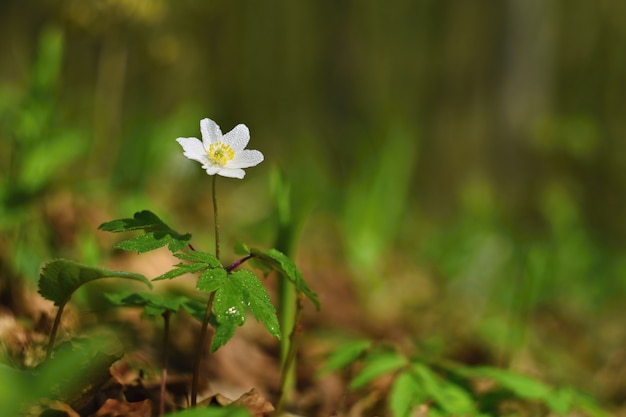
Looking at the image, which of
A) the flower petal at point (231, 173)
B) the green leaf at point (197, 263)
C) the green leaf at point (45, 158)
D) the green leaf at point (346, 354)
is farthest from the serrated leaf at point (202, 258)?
the green leaf at point (45, 158)

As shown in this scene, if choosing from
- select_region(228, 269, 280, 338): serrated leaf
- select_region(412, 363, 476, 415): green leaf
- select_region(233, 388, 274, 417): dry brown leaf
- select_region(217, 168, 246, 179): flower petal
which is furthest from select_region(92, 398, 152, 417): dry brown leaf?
select_region(412, 363, 476, 415): green leaf

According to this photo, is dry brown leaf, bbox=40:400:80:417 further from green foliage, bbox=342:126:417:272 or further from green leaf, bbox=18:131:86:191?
green foliage, bbox=342:126:417:272

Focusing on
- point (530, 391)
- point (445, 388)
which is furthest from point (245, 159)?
point (530, 391)

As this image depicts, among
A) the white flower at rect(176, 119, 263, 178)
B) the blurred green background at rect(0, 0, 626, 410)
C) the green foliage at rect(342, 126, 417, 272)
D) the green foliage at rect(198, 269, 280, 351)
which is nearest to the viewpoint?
the green foliage at rect(198, 269, 280, 351)


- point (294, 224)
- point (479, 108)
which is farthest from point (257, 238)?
point (479, 108)

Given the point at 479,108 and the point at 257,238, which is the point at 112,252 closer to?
the point at 257,238
